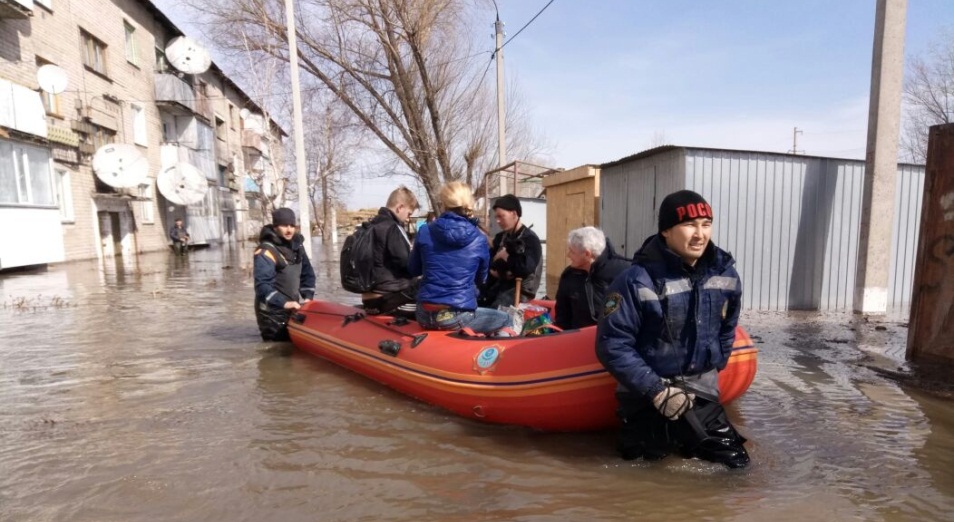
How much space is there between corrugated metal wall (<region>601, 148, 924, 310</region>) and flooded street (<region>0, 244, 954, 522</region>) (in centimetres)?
195

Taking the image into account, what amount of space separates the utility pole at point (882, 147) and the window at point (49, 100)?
19.6 meters

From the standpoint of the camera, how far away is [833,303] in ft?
25.0

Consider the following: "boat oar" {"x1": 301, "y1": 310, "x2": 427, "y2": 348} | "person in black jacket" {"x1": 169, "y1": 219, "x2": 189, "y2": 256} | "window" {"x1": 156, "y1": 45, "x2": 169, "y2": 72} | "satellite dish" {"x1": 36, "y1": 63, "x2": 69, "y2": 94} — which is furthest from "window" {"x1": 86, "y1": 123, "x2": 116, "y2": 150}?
"boat oar" {"x1": 301, "y1": 310, "x2": 427, "y2": 348}

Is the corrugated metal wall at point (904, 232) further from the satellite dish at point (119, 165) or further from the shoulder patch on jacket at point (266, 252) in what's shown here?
the satellite dish at point (119, 165)

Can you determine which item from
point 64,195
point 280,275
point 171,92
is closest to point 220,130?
point 171,92

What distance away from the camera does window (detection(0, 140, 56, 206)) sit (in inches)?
518

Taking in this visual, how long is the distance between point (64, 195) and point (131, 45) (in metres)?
8.73

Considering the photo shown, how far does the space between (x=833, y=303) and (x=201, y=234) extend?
27604 millimetres

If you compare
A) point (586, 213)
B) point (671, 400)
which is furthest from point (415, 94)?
point (671, 400)

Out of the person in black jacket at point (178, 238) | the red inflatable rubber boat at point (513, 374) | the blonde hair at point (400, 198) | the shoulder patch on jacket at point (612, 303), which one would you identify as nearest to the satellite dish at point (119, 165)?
the person in black jacket at point (178, 238)

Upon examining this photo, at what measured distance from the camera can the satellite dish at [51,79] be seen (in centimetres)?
1499

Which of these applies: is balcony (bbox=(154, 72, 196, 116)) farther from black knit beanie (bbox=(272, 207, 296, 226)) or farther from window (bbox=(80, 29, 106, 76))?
black knit beanie (bbox=(272, 207, 296, 226))

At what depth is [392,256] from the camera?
15.6 ft

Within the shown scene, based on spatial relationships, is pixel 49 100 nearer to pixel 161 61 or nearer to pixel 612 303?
pixel 161 61
